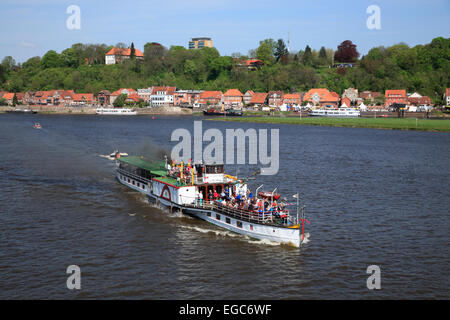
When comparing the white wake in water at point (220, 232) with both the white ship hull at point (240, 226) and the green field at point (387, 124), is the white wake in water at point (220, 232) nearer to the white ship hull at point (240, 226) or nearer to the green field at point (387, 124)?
the white ship hull at point (240, 226)

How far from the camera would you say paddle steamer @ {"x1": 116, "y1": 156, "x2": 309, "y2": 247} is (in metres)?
35.8

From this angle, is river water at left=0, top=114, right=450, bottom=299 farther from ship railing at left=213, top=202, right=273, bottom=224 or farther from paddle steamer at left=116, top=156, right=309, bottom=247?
ship railing at left=213, top=202, right=273, bottom=224

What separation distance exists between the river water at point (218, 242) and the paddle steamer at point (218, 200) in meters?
1.18

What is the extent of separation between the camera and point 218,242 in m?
36.2

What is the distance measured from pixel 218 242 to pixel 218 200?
565 cm

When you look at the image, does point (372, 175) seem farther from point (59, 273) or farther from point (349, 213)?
point (59, 273)

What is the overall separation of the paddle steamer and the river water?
1180mm

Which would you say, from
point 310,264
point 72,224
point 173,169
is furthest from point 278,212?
point 72,224

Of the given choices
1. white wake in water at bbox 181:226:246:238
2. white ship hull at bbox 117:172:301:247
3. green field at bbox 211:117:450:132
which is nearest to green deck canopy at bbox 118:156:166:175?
white ship hull at bbox 117:172:301:247

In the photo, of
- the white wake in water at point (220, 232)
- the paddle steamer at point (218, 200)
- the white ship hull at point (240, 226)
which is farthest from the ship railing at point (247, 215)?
the white wake in water at point (220, 232)

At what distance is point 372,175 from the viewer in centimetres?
6531

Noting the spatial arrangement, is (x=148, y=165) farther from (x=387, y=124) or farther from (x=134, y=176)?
(x=387, y=124)

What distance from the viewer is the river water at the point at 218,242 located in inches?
1119
